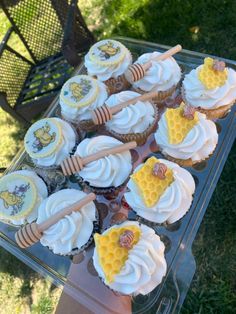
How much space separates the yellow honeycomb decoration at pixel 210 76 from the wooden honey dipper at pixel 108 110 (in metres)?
0.35

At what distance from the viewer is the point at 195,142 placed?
112 inches

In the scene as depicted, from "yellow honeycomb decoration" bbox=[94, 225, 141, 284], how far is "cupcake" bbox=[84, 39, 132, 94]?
4.81ft

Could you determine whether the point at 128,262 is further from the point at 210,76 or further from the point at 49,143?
the point at 210,76

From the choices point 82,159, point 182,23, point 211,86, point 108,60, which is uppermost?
point 108,60

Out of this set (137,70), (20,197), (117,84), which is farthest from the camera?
(117,84)

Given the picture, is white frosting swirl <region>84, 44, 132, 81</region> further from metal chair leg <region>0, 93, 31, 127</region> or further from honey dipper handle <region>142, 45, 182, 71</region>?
metal chair leg <region>0, 93, 31, 127</region>

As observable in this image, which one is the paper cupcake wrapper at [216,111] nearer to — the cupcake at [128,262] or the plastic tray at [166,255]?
the plastic tray at [166,255]

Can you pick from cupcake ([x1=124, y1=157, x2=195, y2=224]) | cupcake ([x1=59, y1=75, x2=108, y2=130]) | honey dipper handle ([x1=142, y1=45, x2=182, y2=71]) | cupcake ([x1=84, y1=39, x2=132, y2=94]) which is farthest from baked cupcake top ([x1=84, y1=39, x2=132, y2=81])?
cupcake ([x1=124, y1=157, x2=195, y2=224])

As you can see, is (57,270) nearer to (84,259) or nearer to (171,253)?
Answer: (84,259)

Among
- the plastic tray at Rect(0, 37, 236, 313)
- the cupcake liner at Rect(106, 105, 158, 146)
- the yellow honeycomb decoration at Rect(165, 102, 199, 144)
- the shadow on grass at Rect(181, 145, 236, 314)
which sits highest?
the yellow honeycomb decoration at Rect(165, 102, 199, 144)

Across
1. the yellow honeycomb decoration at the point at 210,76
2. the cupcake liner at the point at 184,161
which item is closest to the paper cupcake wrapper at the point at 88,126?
the cupcake liner at the point at 184,161

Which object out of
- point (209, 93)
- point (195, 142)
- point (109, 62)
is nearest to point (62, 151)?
point (109, 62)

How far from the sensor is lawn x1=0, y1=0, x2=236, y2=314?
3.18m

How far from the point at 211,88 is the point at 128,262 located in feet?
4.51
